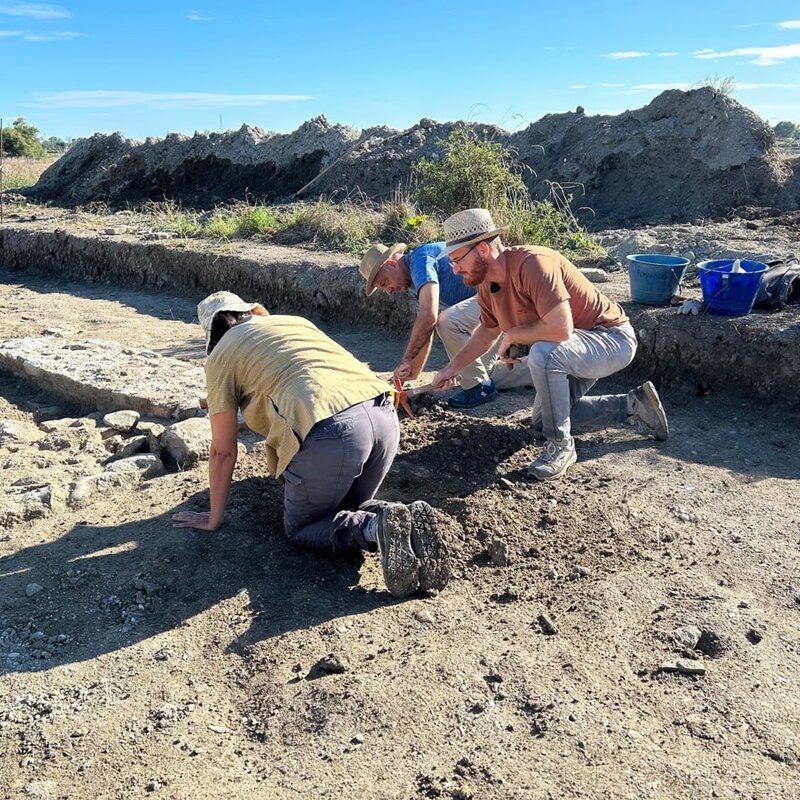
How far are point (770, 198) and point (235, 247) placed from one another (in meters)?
7.60

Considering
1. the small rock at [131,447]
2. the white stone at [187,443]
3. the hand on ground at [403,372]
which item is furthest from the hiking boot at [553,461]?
the small rock at [131,447]

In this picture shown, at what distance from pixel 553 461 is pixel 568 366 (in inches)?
20.4

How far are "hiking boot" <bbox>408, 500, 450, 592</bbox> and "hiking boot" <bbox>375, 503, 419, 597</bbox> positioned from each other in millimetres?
28

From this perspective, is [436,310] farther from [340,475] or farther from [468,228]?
[340,475]

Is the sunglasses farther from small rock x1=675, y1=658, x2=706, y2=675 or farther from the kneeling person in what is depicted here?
small rock x1=675, y1=658, x2=706, y2=675

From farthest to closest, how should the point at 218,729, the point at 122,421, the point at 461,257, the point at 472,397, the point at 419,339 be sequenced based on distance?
the point at 472,397 → the point at 122,421 → the point at 419,339 → the point at 461,257 → the point at 218,729

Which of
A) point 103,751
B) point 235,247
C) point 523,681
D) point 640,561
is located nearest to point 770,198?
point 235,247

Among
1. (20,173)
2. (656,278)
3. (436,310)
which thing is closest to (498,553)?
(436,310)

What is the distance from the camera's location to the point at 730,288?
5.68m

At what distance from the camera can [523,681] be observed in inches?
112

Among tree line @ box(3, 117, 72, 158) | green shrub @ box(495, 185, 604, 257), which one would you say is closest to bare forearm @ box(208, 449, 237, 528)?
green shrub @ box(495, 185, 604, 257)

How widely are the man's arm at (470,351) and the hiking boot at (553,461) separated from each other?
2.10 feet

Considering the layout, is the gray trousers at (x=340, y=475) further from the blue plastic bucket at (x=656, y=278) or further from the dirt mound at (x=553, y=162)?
the dirt mound at (x=553, y=162)

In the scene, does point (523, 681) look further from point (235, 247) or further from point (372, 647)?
point (235, 247)
